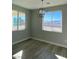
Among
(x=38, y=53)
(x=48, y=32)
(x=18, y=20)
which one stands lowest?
(x=38, y=53)

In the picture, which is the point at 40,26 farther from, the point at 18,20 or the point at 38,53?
the point at 38,53

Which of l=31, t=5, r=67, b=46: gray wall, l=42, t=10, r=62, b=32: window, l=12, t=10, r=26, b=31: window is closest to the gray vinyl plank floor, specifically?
l=31, t=5, r=67, b=46: gray wall

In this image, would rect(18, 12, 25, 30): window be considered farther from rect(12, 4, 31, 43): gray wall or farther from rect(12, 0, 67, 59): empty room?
rect(12, 4, 31, 43): gray wall

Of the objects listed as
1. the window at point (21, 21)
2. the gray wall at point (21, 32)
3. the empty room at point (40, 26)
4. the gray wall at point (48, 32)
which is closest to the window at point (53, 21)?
the empty room at point (40, 26)

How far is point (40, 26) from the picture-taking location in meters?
6.17

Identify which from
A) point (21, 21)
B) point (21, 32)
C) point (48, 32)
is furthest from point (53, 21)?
point (21, 32)

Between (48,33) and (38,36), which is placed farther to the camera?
(38,36)

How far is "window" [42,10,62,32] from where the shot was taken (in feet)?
16.2

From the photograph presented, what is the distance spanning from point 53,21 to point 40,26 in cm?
130
